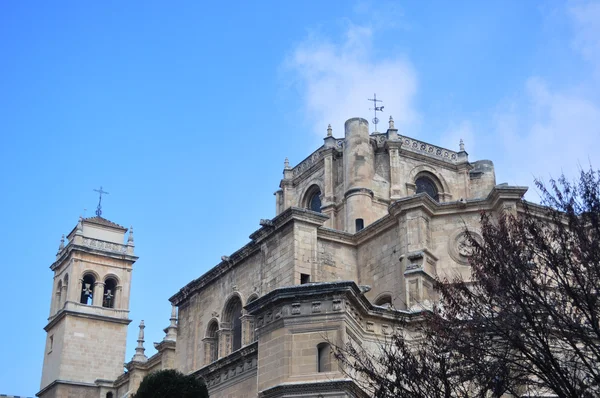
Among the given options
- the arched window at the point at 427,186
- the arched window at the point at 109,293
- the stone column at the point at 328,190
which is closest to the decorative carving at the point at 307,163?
the stone column at the point at 328,190

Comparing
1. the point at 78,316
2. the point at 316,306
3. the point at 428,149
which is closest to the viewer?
the point at 316,306

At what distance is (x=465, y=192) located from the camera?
35938 millimetres

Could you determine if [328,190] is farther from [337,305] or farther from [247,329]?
[337,305]

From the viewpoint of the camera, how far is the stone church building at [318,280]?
2023 centimetres

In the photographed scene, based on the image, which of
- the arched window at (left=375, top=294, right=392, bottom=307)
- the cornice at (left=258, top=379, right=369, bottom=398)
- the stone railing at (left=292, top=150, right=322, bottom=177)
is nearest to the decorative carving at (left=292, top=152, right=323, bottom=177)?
the stone railing at (left=292, top=150, right=322, bottom=177)

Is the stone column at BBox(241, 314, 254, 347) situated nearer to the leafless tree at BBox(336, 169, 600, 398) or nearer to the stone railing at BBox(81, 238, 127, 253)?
the leafless tree at BBox(336, 169, 600, 398)

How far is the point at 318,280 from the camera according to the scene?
83.9ft

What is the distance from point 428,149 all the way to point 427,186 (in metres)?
1.78

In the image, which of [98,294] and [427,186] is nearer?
[427,186]

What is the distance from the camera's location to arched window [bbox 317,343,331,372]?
19620mm

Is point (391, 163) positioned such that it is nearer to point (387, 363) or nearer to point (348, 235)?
point (348, 235)

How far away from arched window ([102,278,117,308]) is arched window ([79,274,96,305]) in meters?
0.78

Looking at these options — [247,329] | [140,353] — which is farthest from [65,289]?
[247,329]

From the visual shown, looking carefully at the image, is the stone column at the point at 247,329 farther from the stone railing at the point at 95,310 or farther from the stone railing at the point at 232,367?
the stone railing at the point at 95,310
